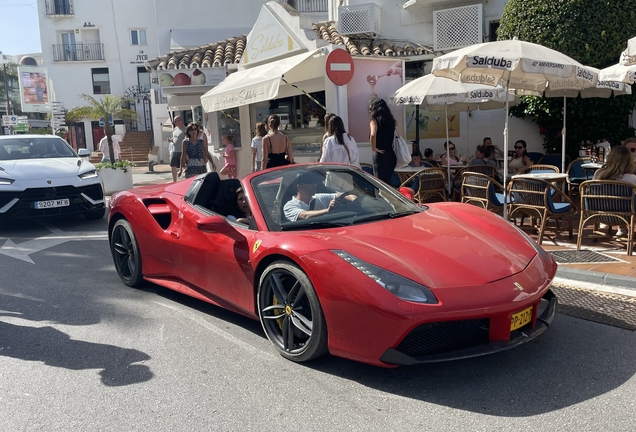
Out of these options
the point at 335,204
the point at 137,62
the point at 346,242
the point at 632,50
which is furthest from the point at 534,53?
the point at 137,62

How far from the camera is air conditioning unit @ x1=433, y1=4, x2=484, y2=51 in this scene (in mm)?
14109

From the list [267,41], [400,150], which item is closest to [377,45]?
[267,41]

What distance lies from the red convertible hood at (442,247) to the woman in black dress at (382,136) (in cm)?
368

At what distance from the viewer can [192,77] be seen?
52.6 ft

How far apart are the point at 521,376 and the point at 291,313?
4.70 ft

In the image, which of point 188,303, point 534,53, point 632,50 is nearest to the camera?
point 188,303

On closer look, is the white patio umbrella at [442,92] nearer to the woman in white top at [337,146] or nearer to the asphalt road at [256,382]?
the woman in white top at [337,146]

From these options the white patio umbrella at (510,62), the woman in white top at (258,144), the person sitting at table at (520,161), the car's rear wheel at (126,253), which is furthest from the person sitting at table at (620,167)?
the woman in white top at (258,144)

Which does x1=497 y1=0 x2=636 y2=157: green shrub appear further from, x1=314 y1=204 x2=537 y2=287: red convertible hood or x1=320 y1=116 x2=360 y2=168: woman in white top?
x1=314 y1=204 x2=537 y2=287: red convertible hood

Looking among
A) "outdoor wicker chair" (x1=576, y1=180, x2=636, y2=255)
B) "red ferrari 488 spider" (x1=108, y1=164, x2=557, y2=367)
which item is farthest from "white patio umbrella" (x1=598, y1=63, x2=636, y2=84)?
"red ferrari 488 spider" (x1=108, y1=164, x2=557, y2=367)

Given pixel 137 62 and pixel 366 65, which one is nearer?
pixel 366 65

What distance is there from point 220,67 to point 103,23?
26.6 meters

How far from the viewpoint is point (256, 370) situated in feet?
12.1

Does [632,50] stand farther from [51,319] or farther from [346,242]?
[51,319]
